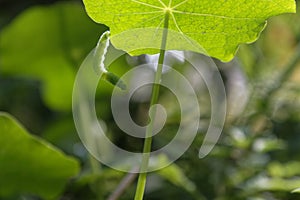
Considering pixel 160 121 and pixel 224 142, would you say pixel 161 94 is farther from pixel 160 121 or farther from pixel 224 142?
pixel 224 142

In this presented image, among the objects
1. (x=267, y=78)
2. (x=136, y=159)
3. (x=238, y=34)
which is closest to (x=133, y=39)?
(x=238, y=34)

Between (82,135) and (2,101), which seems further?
(2,101)

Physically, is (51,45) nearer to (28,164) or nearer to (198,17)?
(28,164)

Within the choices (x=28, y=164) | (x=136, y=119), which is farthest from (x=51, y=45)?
(x=28, y=164)

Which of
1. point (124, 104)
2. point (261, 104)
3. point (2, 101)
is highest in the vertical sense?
point (261, 104)

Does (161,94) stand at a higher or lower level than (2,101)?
higher

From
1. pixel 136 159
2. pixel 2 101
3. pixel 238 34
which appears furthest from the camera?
pixel 2 101

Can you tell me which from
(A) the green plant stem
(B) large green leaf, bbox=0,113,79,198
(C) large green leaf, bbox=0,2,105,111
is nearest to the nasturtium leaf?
(A) the green plant stem
